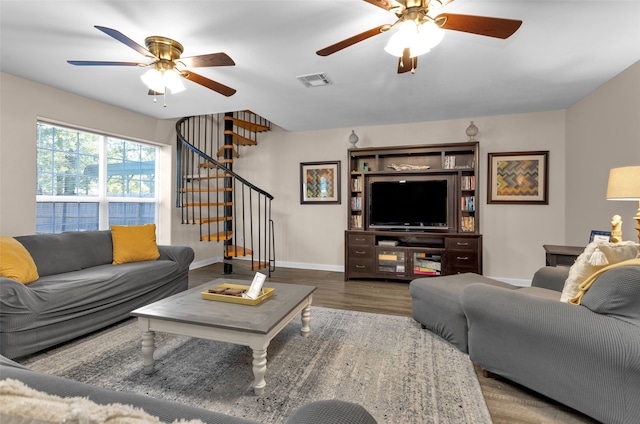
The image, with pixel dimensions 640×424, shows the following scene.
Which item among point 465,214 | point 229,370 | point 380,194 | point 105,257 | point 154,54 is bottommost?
point 229,370

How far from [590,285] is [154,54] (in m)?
3.20

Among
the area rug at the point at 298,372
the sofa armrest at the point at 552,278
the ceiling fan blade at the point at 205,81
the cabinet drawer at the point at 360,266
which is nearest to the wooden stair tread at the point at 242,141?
the ceiling fan blade at the point at 205,81

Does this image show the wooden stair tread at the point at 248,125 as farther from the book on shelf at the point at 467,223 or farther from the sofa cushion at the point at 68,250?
the book on shelf at the point at 467,223

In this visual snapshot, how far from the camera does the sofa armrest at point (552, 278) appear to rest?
2.40 m

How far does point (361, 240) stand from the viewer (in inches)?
177

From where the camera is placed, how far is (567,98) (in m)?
3.57

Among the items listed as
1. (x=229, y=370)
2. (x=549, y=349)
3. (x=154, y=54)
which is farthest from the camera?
(x=154, y=54)

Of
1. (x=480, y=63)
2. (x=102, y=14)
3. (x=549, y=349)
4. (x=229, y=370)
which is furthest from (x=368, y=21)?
(x=229, y=370)

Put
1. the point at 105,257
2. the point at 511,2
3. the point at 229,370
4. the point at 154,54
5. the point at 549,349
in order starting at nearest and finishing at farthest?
the point at 549,349 → the point at 511,2 → the point at 229,370 → the point at 154,54 → the point at 105,257

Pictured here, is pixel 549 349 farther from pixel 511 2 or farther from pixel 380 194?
pixel 380 194

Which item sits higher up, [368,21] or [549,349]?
[368,21]

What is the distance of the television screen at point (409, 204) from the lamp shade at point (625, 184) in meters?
1.97

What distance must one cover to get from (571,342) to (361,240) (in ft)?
9.96

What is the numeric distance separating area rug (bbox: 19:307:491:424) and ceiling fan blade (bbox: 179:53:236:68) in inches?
84.4
